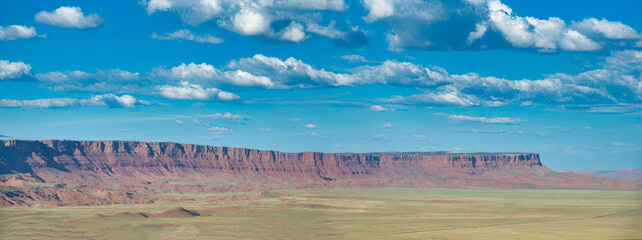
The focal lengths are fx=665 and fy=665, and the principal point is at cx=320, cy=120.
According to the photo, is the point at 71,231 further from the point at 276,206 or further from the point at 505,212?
the point at 505,212

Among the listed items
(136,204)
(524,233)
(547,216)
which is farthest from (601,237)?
(136,204)

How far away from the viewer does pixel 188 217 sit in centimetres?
13738

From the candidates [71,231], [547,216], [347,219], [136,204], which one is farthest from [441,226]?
[136,204]

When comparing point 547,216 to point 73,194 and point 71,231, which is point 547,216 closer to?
point 71,231

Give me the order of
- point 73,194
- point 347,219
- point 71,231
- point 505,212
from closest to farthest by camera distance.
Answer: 1. point 71,231
2. point 347,219
3. point 505,212
4. point 73,194

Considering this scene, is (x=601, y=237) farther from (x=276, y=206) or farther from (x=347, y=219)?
(x=276, y=206)

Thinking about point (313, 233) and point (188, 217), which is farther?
point (188, 217)

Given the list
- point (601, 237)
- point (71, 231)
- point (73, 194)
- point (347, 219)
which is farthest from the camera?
point (73, 194)

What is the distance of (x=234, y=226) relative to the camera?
121688 mm

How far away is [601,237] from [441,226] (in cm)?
2866

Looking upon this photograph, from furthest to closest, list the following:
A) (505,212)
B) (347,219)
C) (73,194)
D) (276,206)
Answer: (73,194) → (276,206) → (505,212) → (347,219)

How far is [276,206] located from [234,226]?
156 ft

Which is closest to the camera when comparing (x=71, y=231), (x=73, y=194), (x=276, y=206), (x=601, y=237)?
(x=601, y=237)

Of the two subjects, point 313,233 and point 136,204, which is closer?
point 313,233
